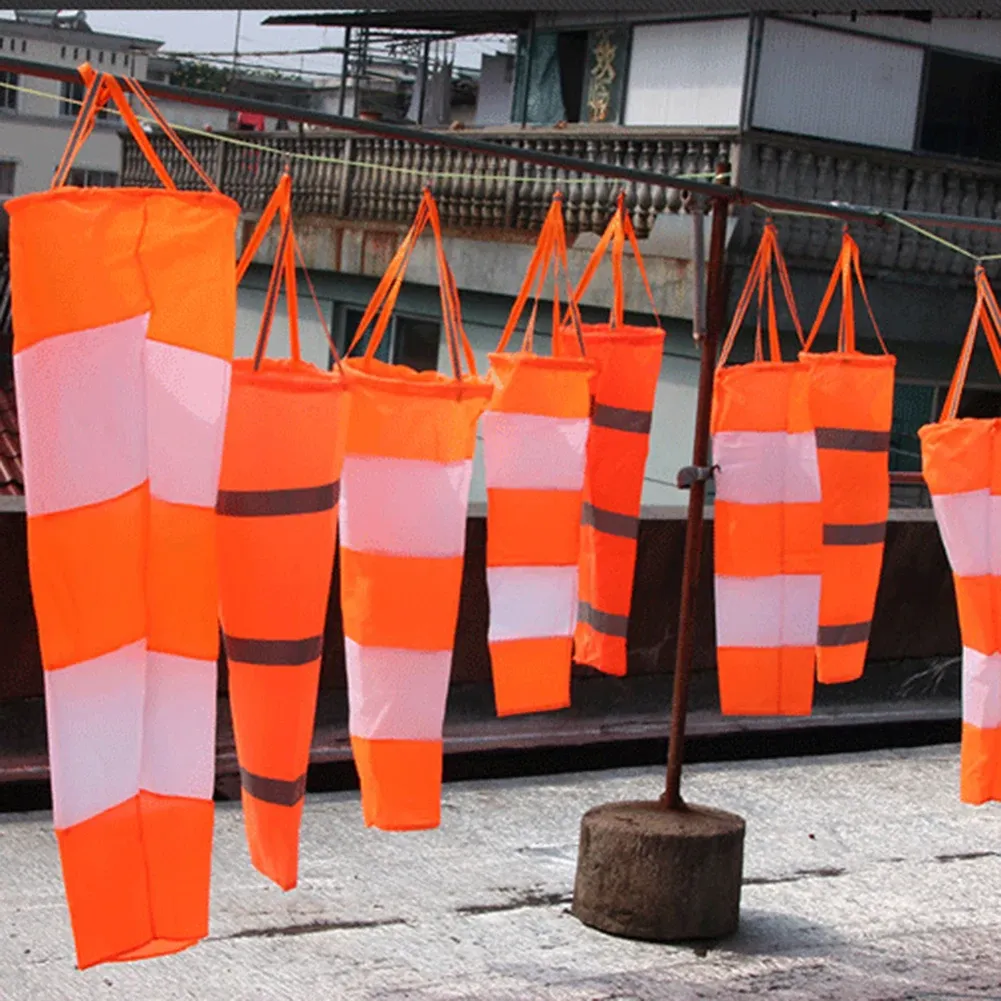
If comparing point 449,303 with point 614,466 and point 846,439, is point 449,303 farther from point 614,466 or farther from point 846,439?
point 846,439

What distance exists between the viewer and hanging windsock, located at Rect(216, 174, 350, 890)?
4547 millimetres

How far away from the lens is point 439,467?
5.08m

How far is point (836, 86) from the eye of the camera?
15.9 m

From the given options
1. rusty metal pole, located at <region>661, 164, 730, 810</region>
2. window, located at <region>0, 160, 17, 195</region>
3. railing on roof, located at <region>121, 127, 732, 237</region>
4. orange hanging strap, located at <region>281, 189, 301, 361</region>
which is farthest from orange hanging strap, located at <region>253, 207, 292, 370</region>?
window, located at <region>0, 160, 17, 195</region>

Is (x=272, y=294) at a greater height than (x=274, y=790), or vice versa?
(x=272, y=294)

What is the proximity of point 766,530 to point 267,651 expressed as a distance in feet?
8.19

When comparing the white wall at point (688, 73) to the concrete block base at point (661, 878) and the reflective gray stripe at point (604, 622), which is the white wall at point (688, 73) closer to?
the reflective gray stripe at point (604, 622)

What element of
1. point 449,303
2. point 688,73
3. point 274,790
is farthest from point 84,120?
point 688,73

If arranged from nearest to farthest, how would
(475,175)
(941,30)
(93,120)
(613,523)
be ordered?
(93,120)
(613,523)
(475,175)
(941,30)

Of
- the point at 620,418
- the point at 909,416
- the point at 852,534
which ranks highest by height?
the point at 620,418

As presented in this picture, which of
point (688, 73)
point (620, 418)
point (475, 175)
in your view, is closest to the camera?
point (620, 418)

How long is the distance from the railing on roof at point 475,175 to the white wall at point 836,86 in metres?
0.96

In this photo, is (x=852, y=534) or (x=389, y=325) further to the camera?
(x=389, y=325)

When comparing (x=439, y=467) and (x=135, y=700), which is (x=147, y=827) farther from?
(x=439, y=467)
